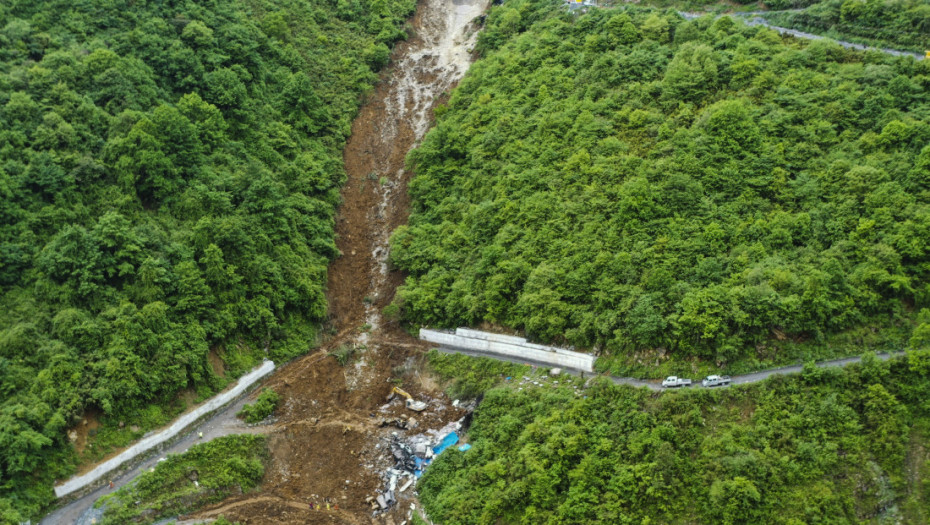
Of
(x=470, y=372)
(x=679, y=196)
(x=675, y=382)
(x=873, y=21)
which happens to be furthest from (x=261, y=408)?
(x=873, y=21)

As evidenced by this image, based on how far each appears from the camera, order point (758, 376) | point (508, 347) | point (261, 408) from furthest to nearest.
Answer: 1. point (508, 347)
2. point (261, 408)
3. point (758, 376)

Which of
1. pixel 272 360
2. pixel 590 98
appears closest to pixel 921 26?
pixel 590 98

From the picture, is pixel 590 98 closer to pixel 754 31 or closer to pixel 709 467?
pixel 754 31

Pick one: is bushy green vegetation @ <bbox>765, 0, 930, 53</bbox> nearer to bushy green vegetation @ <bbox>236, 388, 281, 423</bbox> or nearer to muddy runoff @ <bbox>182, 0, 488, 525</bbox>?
muddy runoff @ <bbox>182, 0, 488, 525</bbox>

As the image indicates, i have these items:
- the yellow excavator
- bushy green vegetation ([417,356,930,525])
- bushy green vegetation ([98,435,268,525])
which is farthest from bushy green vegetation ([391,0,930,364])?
bushy green vegetation ([98,435,268,525])

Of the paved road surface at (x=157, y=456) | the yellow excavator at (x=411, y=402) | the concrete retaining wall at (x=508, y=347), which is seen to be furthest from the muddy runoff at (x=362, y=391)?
the paved road surface at (x=157, y=456)

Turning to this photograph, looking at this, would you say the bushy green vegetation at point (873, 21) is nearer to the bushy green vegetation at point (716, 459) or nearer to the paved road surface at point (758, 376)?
the paved road surface at point (758, 376)

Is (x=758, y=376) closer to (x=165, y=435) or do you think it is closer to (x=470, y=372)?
(x=470, y=372)
